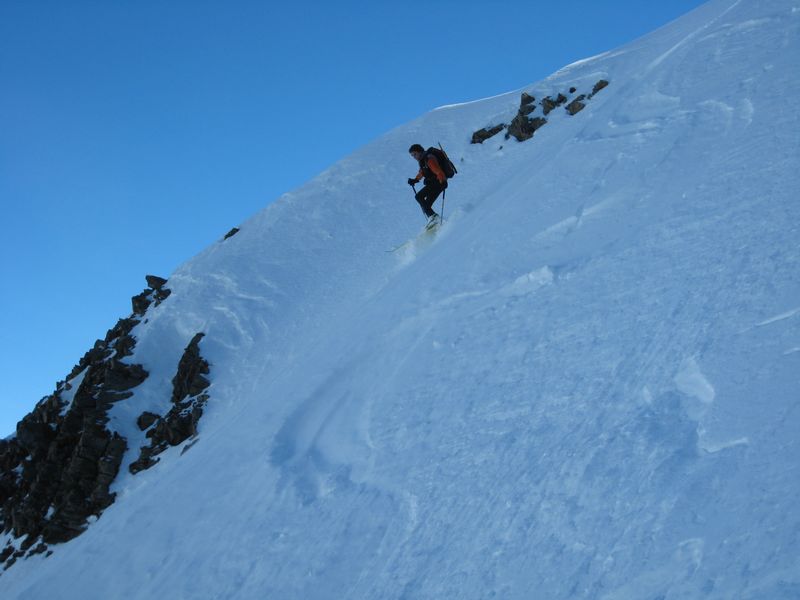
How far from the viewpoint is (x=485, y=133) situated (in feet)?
69.5

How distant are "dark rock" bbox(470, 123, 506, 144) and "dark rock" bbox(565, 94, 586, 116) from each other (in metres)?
3.07

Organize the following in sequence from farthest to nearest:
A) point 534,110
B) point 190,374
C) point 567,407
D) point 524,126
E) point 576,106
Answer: point 534,110, point 524,126, point 576,106, point 190,374, point 567,407

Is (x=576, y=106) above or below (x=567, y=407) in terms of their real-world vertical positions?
above

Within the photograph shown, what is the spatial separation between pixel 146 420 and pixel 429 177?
29.6 feet

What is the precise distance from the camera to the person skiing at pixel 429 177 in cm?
1256

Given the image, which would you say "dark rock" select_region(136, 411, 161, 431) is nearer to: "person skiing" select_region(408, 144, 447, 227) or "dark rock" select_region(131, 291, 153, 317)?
"dark rock" select_region(131, 291, 153, 317)

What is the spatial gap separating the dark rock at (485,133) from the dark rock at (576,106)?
3069mm

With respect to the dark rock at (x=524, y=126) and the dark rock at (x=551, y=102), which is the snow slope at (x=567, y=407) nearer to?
the dark rock at (x=524, y=126)

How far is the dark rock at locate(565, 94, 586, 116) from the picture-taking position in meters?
17.5

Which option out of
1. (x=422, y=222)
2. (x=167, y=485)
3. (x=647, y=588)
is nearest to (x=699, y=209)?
(x=647, y=588)

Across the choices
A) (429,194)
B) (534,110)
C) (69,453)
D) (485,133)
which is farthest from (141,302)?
(534,110)

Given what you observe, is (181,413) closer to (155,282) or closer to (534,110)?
(155,282)

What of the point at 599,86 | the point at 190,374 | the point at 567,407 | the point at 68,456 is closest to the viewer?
the point at 567,407

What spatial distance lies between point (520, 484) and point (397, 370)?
288 centimetres
